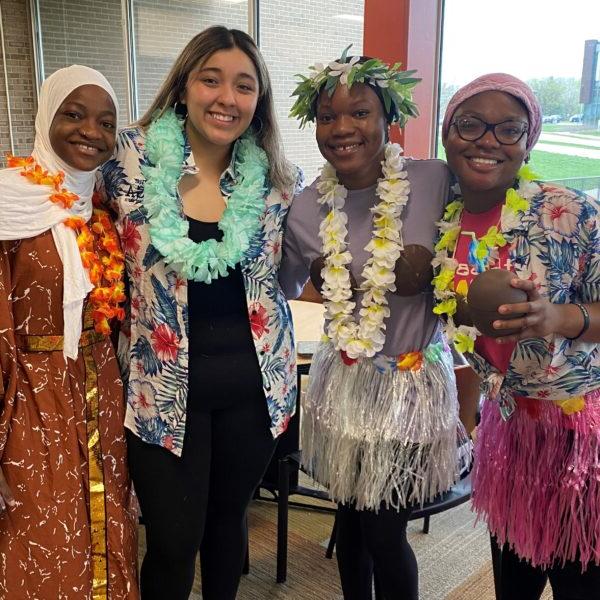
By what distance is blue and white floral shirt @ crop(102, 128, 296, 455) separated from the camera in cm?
146

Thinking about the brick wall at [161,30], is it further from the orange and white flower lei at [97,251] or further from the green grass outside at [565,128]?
the orange and white flower lei at [97,251]

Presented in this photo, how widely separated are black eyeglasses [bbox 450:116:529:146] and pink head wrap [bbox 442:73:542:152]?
0.03m

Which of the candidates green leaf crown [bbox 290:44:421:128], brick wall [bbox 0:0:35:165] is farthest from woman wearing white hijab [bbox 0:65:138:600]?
brick wall [bbox 0:0:35:165]

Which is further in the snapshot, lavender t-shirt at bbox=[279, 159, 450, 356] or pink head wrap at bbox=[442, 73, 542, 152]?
lavender t-shirt at bbox=[279, 159, 450, 356]

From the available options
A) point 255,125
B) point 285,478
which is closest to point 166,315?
point 255,125

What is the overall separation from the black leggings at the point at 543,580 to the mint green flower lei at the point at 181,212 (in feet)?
3.21

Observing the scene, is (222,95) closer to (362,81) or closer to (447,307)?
(362,81)

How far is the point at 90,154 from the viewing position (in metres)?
1.44

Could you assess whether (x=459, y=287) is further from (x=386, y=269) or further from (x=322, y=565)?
(x=322, y=565)

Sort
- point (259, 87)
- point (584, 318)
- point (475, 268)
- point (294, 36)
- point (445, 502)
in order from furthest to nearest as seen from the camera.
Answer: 1. point (294, 36)
2. point (445, 502)
3. point (259, 87)
4. point (475, 268)
5. point (584, 318)

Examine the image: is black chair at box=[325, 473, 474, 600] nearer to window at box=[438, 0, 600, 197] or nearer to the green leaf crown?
the green leaf crown

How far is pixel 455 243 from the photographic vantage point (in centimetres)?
139

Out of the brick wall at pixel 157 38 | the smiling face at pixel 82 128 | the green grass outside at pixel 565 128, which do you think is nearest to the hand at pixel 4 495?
the smiling face at pixel 82 128

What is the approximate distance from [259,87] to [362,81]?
11.6 inches
